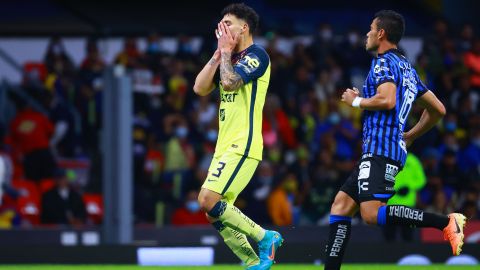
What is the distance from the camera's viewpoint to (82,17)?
21000 mm

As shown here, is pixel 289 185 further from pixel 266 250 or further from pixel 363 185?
pixel 363 185

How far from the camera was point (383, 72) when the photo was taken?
8.70 metres

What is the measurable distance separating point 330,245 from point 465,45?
11.0 m

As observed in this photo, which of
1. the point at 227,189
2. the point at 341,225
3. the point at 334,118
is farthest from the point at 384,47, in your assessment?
the point at 334,118

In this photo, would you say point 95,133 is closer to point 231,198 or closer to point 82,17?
point 82,17

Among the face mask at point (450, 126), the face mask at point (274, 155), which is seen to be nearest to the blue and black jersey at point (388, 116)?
the face mask at point (274, 155)

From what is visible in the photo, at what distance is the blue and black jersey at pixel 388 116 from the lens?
874 cm

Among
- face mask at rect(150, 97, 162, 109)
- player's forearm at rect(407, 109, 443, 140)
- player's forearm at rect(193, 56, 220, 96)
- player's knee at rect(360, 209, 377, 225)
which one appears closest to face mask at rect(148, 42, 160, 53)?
face mask at rect(150, 97, 162, 109)

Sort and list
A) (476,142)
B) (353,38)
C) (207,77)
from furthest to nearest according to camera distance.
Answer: (353,38) < (476,142) < (207,77)

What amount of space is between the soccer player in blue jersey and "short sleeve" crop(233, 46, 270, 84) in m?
0.77

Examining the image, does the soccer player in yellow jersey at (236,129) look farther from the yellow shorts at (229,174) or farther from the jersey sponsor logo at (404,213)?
the jersey sponsor logo at (404,213)

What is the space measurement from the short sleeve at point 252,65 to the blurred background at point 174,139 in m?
4.62

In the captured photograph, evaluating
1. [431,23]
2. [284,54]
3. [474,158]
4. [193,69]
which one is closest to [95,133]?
[193,69]

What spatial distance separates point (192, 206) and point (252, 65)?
285 inches
